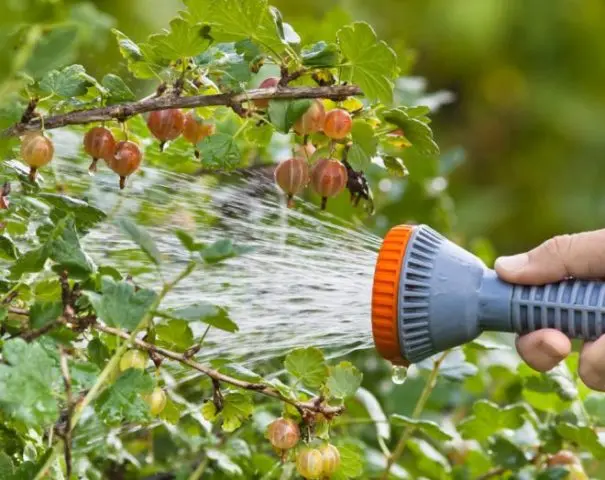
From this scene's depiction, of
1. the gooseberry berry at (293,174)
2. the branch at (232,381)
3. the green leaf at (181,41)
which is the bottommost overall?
the branch at (232,381)

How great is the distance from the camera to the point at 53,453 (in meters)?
Answer: 0.78

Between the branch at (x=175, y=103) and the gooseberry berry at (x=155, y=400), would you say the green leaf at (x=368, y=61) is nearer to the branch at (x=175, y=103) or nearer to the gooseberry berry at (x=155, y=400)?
the branch at (x=175, y=103)

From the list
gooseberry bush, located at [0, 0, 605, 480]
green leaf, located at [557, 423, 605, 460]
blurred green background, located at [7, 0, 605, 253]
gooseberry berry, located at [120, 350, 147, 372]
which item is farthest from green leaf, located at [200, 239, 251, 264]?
blurred green background, located at [7, 0, 605, 253]

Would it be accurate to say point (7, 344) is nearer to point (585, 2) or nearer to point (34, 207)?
point (34, 207)

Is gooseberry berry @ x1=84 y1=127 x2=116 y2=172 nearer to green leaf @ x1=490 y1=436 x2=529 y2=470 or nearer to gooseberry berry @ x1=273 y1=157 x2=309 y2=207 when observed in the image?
gooseberry berry @ x1=273 y1=157 x2=309 y2=207

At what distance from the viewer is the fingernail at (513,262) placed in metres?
0.97

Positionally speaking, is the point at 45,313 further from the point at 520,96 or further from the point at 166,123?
the point at 520,96

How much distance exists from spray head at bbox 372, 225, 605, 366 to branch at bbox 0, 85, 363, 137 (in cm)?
13

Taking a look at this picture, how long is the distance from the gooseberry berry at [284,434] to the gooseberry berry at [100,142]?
229mm

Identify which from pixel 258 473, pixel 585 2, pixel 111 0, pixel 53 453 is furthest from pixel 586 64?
pixel 53 453

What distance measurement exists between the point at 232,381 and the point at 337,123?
0.66 ft

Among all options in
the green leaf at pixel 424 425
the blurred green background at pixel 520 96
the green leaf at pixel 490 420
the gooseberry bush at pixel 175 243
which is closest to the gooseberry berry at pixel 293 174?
the gooseberry bush at pixel 175 243

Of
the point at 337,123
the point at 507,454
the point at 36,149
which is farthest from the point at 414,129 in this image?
the point at 507,454

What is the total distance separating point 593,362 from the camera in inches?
38.3
